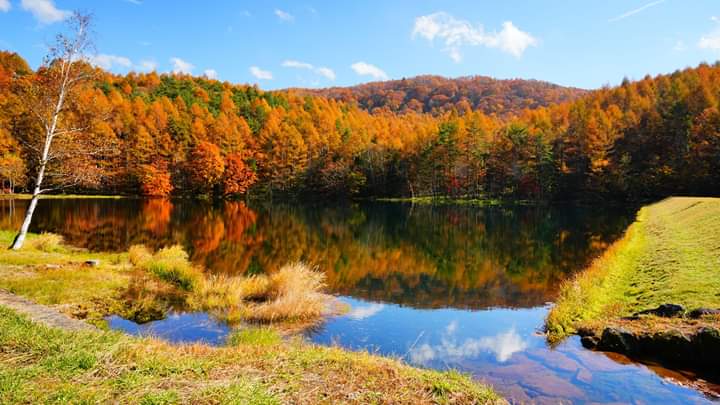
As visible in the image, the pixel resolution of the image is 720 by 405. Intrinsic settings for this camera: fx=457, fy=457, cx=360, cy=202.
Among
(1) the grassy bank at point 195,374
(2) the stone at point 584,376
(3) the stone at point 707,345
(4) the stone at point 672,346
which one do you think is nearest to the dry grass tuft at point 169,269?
(1) the grassy bank at point 195,374

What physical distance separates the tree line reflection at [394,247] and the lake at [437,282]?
10 cm

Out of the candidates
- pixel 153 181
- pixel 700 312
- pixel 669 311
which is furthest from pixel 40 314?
pixel 153 181

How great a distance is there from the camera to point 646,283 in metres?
16.9

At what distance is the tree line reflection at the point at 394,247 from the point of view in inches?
808

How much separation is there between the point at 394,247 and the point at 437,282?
417 inches

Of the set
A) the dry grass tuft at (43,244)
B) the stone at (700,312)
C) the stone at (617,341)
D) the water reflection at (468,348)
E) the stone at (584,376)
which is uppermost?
the stone at (700,312)

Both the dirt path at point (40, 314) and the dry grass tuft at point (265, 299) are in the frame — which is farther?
the dry grass tuft at point (265, 299)

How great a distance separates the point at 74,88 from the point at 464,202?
72.5 m

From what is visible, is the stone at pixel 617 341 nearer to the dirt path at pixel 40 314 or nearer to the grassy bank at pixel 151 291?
the grassy bank at pixel 151 291

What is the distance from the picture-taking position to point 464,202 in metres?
84.9

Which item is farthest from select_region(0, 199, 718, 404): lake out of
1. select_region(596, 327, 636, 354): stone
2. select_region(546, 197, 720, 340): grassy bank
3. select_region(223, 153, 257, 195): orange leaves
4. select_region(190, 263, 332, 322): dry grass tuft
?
select_region(223, 153, 257, 195): orange leaves

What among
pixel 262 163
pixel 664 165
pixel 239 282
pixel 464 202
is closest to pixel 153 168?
pixel 262 163

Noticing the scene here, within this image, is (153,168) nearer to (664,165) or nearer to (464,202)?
(464,202)

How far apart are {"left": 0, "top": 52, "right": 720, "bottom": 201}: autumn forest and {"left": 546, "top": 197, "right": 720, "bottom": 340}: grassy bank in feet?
169
